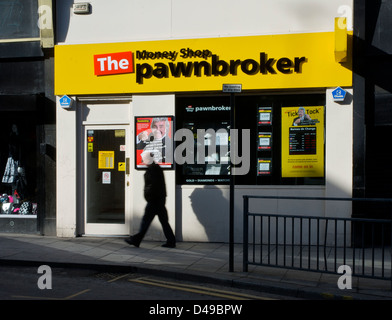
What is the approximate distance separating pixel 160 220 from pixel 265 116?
3.10 metres

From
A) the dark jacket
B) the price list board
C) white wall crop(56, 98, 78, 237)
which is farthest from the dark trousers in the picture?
the price list board

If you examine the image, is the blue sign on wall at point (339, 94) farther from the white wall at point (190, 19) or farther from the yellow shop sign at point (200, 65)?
the white wall at point (190, 19)

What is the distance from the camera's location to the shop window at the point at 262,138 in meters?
10.1

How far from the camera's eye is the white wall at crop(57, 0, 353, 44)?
993 centimetres

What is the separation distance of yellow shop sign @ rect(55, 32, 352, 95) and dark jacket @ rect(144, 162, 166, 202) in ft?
6.21

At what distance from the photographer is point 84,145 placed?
10977 millimetres

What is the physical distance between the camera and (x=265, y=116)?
33.9ft

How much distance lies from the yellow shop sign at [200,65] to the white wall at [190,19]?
0.66 feet

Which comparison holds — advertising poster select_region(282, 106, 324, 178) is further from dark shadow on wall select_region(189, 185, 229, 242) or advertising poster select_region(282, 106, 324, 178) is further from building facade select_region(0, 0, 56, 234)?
building facade select_region(0, 0, 56, 234)

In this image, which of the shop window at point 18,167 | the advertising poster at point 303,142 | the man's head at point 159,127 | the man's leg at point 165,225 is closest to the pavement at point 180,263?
the man's leg at point 165,225

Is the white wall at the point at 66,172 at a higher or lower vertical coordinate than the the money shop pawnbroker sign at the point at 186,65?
lower

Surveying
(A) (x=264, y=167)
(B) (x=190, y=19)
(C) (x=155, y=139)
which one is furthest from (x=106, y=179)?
(B) (x=190, y=19)

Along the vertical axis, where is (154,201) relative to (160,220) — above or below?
above

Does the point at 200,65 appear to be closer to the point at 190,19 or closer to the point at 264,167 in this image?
the point at 190,19
